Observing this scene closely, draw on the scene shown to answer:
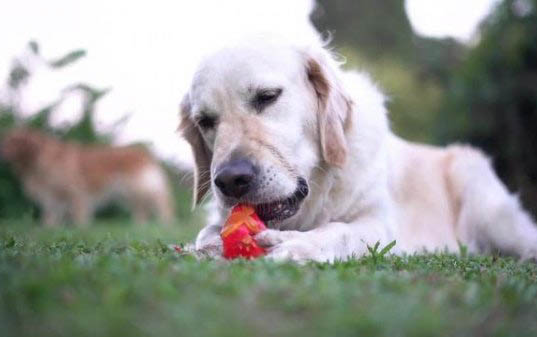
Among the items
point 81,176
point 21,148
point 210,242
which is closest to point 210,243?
point 210,242

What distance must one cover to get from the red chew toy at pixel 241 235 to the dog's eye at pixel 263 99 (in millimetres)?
600

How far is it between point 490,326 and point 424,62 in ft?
38.0

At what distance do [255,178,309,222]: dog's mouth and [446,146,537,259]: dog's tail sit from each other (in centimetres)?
182

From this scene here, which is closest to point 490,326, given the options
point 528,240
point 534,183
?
point 528,240

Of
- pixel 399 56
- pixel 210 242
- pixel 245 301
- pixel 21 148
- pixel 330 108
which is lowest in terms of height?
pixel 21 148

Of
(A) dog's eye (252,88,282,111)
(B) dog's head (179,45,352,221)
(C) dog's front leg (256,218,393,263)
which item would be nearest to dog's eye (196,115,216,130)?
(B) dog's head (179,45,352,221)

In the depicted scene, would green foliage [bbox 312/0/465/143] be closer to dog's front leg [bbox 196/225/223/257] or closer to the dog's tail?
the dog's tail

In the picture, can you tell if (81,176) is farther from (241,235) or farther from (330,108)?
(241,235)

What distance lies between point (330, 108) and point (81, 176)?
8.43 metres

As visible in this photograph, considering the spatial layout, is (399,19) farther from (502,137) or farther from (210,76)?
(210,76)

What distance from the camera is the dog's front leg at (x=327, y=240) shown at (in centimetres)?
295

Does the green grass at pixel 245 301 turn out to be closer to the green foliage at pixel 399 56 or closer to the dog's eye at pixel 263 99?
the dog's eye at pixel 263 99

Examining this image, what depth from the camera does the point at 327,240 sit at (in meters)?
3.21

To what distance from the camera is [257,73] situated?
339 centimetres
